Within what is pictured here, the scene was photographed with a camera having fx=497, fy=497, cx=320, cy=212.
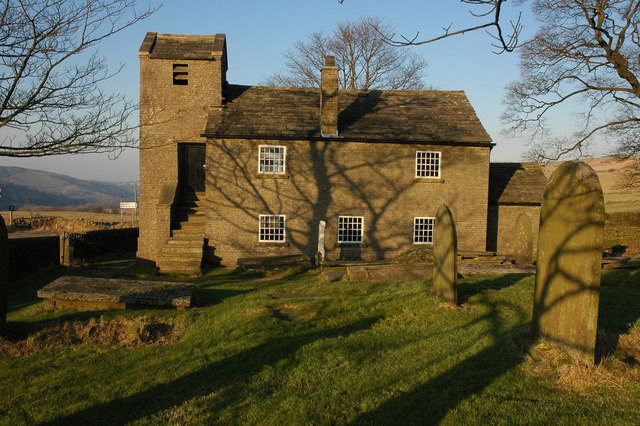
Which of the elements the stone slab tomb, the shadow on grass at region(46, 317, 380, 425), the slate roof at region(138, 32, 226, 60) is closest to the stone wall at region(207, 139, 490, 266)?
the slate roof at region(138, 32, 226, 60)

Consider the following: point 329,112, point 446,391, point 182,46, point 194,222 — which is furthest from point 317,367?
point 182,46

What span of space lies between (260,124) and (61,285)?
1235 centimetres

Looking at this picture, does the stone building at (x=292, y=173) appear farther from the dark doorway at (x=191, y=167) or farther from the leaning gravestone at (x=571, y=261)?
the leaning gravestone at (x=571, y=261)

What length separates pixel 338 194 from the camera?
21.6 m

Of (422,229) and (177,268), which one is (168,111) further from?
(422,229)

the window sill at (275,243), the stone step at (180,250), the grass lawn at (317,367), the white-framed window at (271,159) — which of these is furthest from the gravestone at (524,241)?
the stone step at (180,250)

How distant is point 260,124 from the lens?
21797 mm

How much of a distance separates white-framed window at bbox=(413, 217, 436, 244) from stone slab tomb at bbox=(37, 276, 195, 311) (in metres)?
12.5

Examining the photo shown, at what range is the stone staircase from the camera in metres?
19.5

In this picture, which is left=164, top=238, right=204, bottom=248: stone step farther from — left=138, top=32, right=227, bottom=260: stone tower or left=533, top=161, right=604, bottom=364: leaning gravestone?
left=533, top=161, right=604, bottom=364: leaning gravestone

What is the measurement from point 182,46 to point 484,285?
17950 mm

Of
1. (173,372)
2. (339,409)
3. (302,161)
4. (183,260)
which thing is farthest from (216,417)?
(302,161)

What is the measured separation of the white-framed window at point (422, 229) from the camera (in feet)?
72.4

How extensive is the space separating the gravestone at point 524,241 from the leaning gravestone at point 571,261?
12469mm
